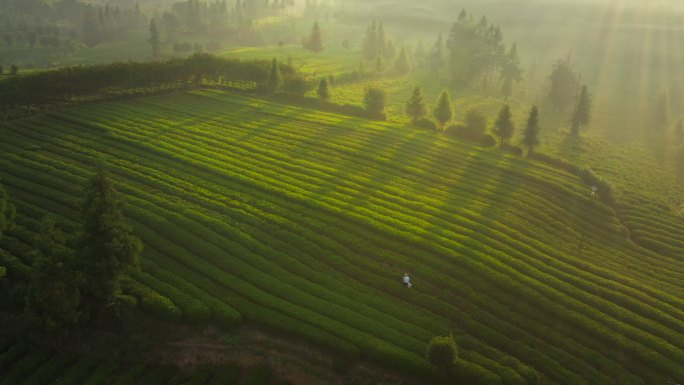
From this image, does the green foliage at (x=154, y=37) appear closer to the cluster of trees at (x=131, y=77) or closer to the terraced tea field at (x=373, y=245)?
the cluster of trees at (x=131, y=77)

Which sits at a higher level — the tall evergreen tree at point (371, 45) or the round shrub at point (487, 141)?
the tall evergreen tree at point (371, 45)

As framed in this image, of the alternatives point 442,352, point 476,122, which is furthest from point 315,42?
point 442,352

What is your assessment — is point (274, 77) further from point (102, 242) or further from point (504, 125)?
point (102, 242)

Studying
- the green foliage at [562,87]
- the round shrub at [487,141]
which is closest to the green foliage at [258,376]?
the round shrub at [487,141]

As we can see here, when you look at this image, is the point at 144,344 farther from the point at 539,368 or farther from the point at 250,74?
the point at 250,74

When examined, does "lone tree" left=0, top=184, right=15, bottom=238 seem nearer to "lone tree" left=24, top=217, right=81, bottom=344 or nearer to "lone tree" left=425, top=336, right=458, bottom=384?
"lone tree" left=24, top=217, right=81, bottom=344

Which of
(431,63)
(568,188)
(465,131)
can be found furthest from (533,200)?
(431,63)

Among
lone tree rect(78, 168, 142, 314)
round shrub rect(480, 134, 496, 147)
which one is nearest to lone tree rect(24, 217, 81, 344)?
lone tree rect(78, 168, 142, 314)
